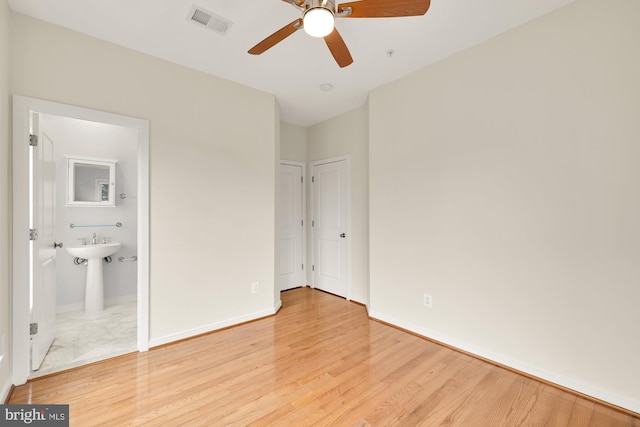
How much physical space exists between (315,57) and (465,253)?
91.0 inches

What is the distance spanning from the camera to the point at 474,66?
2.52m

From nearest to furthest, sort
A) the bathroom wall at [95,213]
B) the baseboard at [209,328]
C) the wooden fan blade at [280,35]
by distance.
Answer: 1. the wooden fan blade at [280,35]
2. the baseboard at [209,328]
3. the bathroom wall at [95,213]

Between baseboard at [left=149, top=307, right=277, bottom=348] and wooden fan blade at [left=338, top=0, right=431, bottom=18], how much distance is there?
9.98 feet

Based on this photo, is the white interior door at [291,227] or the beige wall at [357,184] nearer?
the beige wall at [357,184]

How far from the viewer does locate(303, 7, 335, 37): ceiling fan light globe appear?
1482mm

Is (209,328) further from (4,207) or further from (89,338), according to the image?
(4,207)

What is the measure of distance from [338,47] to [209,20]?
112 cm

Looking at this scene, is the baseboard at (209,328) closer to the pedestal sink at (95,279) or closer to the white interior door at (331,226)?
the white interior door at (331,226)

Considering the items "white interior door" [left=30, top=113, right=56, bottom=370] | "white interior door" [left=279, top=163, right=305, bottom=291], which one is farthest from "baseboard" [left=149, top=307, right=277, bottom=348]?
"white interior door" [left=279, top=163, right=305, bottom=291]

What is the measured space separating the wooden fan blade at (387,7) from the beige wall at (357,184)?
2.18m

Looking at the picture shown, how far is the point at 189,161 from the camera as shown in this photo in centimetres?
288

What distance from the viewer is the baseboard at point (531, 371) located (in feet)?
6.01

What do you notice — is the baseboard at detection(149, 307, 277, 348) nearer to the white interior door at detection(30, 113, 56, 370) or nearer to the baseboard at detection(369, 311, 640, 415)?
the white interior door at detection(30, 113, 56, 370)

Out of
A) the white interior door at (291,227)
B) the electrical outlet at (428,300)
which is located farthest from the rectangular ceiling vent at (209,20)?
the electrical outlet at (428,300)
